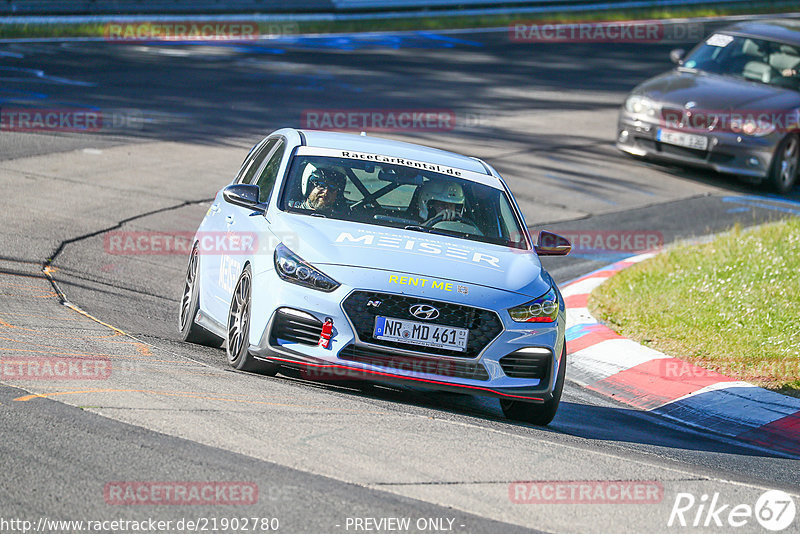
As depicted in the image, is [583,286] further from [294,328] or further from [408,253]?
[294,328]

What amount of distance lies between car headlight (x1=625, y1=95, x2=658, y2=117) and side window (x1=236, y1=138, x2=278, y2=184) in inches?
365

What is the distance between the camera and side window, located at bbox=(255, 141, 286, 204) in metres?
7.70

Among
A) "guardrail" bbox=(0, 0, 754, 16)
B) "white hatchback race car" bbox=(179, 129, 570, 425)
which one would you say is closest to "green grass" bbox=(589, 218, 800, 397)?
"white hatchback race car" bbox=(179, 129, 570, 425)

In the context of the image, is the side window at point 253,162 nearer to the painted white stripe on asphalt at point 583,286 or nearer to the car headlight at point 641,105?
the painted white stripe on asphalt at point 583,286

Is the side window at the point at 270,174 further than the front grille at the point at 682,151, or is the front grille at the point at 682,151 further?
the front grille at the point at 682,151

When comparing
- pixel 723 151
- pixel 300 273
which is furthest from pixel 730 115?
pixel 300 273

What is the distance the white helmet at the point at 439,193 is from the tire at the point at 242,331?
1335 millimetres

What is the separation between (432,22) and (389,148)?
22.2 meters

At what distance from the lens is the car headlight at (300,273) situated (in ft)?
21.3

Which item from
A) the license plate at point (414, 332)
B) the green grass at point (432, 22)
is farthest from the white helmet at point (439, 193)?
the green grass at point (432, 22)

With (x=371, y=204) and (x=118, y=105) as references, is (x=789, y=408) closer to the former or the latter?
(x=371, y=204)

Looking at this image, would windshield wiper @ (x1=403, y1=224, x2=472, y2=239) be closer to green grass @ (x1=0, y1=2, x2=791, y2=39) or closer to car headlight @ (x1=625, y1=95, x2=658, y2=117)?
car headlight @ (x1=625, y1=95, x2=658, y2=117)

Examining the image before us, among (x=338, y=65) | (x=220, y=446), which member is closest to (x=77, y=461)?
(x=220, y=446)

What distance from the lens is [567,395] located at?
8.16 m
